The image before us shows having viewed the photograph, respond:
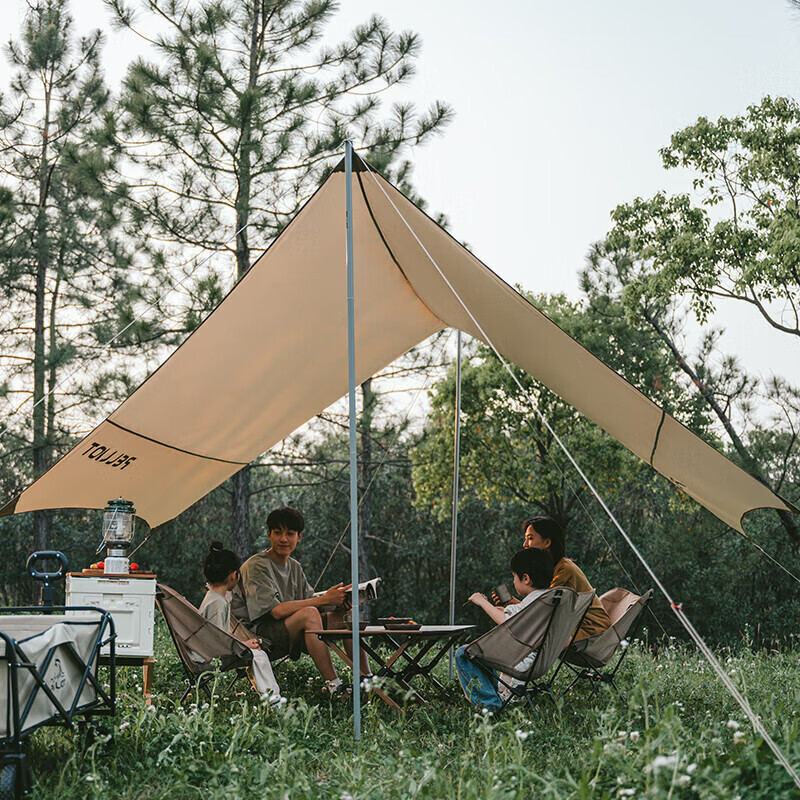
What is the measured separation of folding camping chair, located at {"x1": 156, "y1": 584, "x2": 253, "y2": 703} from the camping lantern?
0.20 meters

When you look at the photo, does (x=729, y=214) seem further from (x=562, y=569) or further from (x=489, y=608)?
(x=489, y=608)

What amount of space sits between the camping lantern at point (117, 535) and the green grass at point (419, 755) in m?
0.54

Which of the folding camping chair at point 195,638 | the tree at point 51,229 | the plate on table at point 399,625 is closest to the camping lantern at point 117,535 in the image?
the folding camping chair at point 195,638

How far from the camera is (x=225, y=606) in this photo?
4160 mm

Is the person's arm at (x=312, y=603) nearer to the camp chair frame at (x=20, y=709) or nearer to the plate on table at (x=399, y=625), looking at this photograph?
the plate on table at (x=399, y=625)

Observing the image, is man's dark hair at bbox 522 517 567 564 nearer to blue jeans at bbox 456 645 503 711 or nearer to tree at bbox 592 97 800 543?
blue jeans at bbox 456 645 503 711

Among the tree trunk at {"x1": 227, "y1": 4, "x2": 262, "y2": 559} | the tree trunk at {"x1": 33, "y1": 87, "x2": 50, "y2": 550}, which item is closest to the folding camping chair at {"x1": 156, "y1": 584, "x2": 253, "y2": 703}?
the tree trunk at {"x1": 227, "y1": 4, "x2": 262, "y2": 559}

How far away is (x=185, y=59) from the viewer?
8344 mm

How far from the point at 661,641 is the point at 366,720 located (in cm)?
809

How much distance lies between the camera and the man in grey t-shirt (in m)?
4.29

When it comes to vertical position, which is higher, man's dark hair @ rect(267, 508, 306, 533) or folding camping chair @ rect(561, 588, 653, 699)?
man's dark hair @ rect(267, 508, 306, 533)

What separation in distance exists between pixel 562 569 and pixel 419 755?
1625 mm

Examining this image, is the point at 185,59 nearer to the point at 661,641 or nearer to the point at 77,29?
the point at 77,29

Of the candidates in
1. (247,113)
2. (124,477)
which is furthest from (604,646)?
(247,113)
